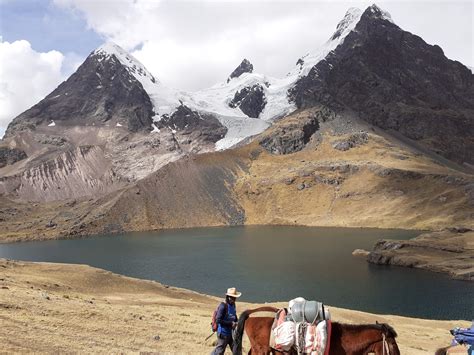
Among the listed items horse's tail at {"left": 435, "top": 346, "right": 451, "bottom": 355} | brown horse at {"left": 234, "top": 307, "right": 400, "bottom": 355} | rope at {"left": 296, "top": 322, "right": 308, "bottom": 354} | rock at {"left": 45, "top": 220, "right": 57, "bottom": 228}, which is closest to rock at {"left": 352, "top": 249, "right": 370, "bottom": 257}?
horse's tail at {"left": 435, "top": 346, "right": 451, "bottom": 355}

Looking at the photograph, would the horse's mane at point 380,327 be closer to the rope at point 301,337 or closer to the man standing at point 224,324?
the rope at point 301,337

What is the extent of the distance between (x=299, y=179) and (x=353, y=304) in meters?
127

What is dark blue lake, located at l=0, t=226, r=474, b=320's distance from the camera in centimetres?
6003

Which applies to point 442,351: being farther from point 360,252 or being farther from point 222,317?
point 360,252

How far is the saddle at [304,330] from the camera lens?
13.1m

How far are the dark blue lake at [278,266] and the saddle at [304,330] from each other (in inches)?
1758

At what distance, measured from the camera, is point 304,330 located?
1343 cm

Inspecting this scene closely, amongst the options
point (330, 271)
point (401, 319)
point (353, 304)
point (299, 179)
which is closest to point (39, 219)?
point (299, 179)

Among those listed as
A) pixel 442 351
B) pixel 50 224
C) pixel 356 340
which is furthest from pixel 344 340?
pixel 50 224

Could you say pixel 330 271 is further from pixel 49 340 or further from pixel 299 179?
pixel 299 179

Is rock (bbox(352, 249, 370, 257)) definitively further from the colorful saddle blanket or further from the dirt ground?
the colorful saddle blanket

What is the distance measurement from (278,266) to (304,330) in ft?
227

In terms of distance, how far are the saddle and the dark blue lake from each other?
44.7 metres

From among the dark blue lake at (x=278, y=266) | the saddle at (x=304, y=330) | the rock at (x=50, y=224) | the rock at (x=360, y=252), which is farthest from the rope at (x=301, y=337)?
the rock at (x=50, y=224)
